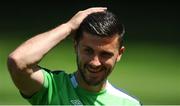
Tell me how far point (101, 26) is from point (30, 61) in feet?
1.02

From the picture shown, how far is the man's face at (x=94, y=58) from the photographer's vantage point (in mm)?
3012

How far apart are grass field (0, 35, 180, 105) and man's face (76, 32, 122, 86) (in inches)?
109

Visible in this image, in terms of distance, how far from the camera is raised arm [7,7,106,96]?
299 cm

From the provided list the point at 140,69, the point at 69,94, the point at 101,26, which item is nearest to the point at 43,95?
the point at 69,94

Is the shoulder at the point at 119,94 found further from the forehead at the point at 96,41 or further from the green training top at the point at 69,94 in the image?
the forehead at the point at 96,41

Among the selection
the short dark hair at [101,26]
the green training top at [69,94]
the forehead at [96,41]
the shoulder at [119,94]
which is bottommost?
the shoulder at [119,94]

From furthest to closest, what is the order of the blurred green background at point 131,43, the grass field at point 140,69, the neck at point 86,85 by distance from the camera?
the blurred green background at point 131,43 → the grass field at point 140,69 → the neck at point 86,85

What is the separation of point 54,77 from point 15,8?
13.6 ft

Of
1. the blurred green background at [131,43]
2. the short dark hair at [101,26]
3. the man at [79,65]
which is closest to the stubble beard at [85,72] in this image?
the man at [79,65]

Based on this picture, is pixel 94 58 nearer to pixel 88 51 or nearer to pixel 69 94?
pixel 88 51

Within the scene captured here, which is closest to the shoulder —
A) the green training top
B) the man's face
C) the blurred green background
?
the green training top

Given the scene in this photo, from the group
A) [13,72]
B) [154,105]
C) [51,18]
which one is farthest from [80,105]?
[51,18]

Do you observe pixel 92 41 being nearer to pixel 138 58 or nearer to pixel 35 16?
pixel 138 58

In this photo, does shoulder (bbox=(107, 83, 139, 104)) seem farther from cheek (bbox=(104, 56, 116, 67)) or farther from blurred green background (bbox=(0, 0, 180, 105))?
blurred green background (bbox=(0, 0, 180, 105))
